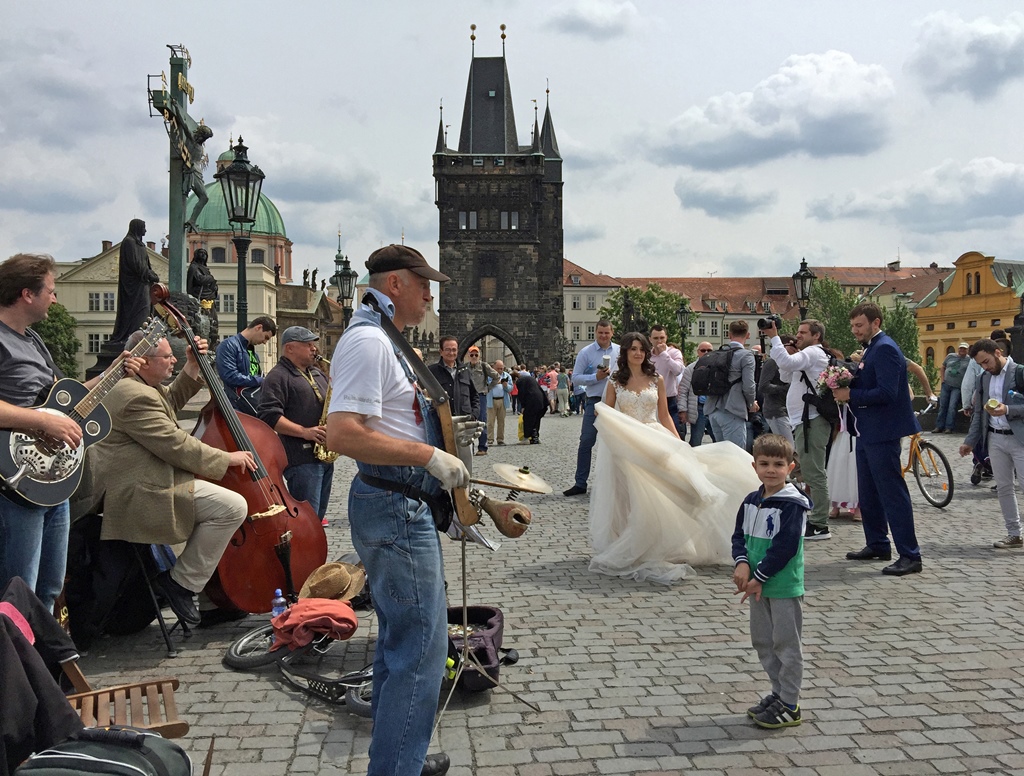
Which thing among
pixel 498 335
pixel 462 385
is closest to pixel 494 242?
pixel 498 335

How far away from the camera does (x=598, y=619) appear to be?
5.91m

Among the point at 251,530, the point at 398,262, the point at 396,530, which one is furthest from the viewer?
the point at 251,530

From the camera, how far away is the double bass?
559 centimetres

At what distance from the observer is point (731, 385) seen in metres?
9.95

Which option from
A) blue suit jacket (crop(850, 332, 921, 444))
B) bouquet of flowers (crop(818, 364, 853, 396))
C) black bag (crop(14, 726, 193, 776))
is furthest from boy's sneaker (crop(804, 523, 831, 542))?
black bag (crop(14, 726, 193, 776))

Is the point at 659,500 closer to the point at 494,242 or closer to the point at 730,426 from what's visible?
the point at 730,426

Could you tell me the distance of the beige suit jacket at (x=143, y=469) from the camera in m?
5.17

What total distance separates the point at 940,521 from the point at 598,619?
17.7ft

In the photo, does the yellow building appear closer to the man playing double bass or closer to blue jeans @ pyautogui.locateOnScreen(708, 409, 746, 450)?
blue jeans @ pyautogui.locateOnScreen(708, 409, 746, 450)

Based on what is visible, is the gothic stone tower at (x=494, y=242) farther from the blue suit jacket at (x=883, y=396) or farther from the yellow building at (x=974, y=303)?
the blue suit jacket at (x=883, y=396)

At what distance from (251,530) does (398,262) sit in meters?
2.95

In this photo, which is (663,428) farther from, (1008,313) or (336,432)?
(1008,313)

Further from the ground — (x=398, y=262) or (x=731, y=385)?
(x=398, y=262)

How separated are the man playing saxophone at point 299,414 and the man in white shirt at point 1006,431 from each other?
5703 mm
